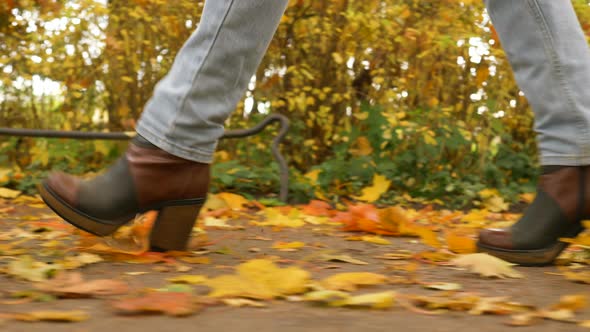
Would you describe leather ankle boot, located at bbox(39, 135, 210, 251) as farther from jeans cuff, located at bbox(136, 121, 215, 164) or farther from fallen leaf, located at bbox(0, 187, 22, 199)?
fallen leaf, located at bbox(0, 187, 22, 199)

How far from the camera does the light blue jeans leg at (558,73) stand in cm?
182

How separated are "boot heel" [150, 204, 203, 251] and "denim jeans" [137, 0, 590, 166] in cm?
15

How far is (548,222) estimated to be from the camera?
1.87 metres

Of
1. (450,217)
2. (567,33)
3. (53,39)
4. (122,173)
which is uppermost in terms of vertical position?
(53,39)

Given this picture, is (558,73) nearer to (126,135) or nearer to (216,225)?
(216,225)

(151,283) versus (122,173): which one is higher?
(122,173)

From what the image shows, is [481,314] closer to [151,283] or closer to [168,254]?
[151,283]

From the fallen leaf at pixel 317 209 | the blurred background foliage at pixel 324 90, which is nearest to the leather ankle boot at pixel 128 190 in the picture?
the fallen leaf at pixel 317 209

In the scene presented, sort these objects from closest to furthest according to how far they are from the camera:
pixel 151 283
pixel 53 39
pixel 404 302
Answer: pixel 404 302 → pixel 151 283 → pixel 53 39

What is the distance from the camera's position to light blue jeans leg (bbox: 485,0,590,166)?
182 centimetres

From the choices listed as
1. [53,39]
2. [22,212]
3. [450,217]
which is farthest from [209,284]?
[53,39]

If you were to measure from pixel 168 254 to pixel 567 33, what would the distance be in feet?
3.92

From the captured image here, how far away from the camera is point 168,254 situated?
192 centimetres

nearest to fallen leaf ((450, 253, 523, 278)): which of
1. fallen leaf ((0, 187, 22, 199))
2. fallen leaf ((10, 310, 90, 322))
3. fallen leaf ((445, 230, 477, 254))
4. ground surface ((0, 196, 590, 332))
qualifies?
ground surface ((0, 196, 590, 332))
